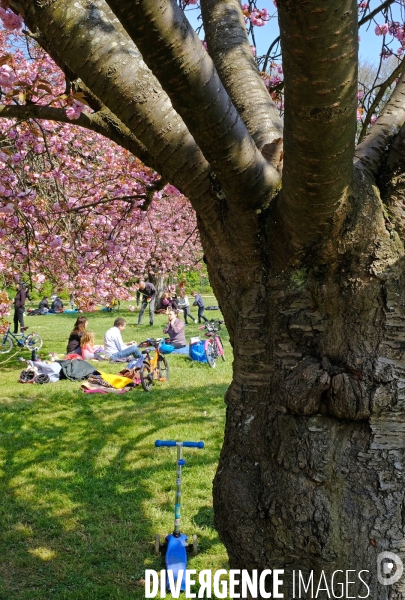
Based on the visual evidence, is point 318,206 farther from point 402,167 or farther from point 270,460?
point 270,460

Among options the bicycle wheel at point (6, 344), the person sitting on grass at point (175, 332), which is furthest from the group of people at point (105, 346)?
the bicycle wheel at point (6, 344)

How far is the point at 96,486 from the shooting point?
4.36m

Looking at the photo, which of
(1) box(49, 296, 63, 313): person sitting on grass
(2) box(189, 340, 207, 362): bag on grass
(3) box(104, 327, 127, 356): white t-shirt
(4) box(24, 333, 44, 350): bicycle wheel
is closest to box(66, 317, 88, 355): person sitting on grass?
(3) box(104, 327, 127, 356): white t-shirt

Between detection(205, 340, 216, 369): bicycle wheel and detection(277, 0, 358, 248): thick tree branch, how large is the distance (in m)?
8.01

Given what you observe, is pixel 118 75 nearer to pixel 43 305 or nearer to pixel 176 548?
pixel 176 548

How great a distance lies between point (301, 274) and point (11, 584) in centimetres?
281

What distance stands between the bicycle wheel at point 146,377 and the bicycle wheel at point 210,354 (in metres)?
1.77

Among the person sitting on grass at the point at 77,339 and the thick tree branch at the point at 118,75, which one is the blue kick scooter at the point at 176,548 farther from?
the person sitting on grass at the point at 77,339

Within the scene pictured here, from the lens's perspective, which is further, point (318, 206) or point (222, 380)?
point (222, 380)

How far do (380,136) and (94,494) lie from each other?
12.0 ft

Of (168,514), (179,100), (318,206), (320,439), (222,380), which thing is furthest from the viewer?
(222,380)

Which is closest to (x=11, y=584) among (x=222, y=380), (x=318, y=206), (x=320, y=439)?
(x=320, y=439)

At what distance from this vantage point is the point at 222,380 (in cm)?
832

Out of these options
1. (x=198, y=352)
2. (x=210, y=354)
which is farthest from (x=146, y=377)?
(x=198, y=352)
